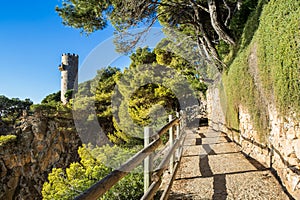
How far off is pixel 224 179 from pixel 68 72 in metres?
26.8

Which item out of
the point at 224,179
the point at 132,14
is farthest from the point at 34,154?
the point at 224,179

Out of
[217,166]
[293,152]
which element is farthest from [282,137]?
[217,166]

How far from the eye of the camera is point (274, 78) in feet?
9.63

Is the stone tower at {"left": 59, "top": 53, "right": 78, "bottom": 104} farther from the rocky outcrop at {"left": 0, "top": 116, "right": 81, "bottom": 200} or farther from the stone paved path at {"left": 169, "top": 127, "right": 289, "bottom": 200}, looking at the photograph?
the stone paved path at {"left": 169, "top": 127, "right": 289, "bottom": 200}

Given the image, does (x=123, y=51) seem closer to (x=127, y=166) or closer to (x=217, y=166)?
(x=217, y=166)

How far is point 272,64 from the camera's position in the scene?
2.98 metres

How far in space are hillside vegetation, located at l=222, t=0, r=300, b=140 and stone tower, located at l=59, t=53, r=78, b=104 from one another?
25.1m

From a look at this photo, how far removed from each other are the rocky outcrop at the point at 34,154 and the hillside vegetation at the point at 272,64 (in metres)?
15.3

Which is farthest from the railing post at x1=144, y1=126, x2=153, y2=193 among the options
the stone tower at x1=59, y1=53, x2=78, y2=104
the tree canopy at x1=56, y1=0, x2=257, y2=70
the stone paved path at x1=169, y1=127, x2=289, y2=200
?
the stone tower at x1=59, y1=53, x2=78, y2=104

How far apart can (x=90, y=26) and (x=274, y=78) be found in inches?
238

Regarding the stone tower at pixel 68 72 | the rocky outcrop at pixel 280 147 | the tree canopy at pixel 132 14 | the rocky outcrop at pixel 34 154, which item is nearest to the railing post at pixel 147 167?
the rocky outcrop at pixel 280 147

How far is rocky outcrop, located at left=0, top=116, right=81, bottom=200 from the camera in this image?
1533cm

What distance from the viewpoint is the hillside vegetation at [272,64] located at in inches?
95.0

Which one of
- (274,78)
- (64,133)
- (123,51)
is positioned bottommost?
(64,133)
